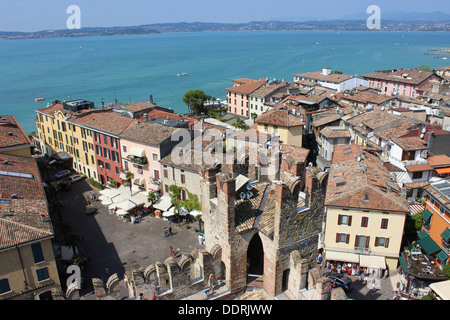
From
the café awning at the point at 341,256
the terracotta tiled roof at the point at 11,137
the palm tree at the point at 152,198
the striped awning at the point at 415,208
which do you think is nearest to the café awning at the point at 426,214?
the striped awning at the point at 415,208

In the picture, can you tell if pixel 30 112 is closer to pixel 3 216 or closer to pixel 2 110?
pixel 2 110

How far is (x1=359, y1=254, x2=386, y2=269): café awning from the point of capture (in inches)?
1148

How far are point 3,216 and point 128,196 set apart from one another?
18982 mm

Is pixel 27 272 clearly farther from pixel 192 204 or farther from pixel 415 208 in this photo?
pixel 415 208

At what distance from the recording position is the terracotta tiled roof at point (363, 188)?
28859 mm

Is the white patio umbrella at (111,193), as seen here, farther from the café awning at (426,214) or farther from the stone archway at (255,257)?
the café awning at (426,214)

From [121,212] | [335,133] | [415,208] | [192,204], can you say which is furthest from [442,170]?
[121,212]

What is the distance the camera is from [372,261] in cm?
2950

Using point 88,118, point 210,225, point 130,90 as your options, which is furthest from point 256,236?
point 130,90

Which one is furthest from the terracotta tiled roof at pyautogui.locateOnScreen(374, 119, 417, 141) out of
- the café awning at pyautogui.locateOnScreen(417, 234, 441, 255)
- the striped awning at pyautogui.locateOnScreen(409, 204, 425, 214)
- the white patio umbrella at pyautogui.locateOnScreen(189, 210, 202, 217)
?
the white patio umbrella at pyautogui.locateOnScreen(189, 210, 202, 217)

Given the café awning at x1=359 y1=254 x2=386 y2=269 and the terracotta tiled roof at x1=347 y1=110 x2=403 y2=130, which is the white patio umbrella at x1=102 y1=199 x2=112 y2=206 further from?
the terracotta tiled roof at x1=347 y1=110 x2=403 y2=130

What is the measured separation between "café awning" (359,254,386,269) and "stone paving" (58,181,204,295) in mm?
14571

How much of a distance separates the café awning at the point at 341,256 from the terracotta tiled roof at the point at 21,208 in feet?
72.4

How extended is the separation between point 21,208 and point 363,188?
26865 mm
